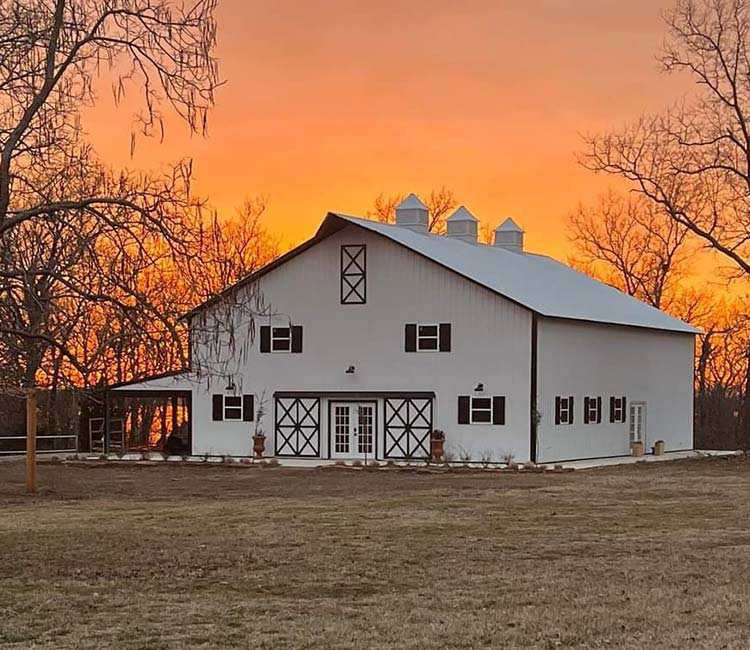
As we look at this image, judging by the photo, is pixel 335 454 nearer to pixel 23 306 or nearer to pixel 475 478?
pixel 475 478

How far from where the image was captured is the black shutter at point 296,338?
37375mm

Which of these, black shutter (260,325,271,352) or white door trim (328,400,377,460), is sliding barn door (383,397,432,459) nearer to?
white door trim (328,400,377,460)

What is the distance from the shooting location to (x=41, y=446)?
41562 millimetres

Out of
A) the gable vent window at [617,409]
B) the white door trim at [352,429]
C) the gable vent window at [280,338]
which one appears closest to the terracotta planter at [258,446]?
the white door trim at [352,429]

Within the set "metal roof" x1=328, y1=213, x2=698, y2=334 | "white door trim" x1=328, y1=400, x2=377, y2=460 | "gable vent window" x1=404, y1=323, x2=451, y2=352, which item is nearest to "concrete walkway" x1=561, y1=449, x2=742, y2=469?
"metal roof" x1=328, y1=213, x2=698, y2=334

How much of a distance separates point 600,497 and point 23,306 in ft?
42.9

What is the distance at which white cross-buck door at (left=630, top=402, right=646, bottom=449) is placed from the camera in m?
40.7

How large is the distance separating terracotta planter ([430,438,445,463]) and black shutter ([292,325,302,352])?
4971mm

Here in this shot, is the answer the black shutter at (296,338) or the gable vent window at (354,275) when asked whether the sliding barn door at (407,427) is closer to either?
the gable vent window at (354,275)

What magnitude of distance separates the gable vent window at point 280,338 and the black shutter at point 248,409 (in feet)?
4.61

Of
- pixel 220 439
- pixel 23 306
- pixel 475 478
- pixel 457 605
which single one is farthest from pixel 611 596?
pixel 220 439

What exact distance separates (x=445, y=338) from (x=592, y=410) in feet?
17.0

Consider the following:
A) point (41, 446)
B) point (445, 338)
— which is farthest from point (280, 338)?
point (41, 446)

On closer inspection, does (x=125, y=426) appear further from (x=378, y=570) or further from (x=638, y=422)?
(x=378, y=570)
